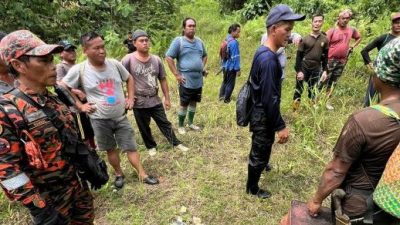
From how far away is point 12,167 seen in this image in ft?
6.15

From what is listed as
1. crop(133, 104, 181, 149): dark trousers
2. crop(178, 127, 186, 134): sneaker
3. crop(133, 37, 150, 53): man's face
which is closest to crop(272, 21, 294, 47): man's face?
crop(133, 37, 150, 53): man's face

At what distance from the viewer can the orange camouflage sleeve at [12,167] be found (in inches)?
72.7

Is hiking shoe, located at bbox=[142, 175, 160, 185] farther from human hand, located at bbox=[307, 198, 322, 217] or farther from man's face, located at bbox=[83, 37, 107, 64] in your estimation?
human hand, located at bbox=[307, 198, 322, 217]

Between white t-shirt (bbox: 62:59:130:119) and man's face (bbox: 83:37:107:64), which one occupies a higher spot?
man's face (bbox: 83:37:107:64)

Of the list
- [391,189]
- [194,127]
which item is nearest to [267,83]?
[391,189]

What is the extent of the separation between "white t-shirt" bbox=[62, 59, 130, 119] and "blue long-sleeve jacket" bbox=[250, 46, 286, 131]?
4.68 feet

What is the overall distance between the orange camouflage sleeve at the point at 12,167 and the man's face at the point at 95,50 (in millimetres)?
1482

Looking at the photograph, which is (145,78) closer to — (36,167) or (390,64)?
(36,167)

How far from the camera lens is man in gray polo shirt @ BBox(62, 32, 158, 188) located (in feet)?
10.8

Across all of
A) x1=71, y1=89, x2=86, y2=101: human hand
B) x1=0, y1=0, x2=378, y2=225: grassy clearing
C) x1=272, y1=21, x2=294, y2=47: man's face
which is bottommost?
x1=0, y1=0, x2=378, y2=225: grassy clearing

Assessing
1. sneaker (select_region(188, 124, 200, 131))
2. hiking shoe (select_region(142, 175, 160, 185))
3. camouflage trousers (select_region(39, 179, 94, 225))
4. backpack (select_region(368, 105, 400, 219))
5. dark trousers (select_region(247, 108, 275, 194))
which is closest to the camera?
backpack (select_region(368, 105, 400, 219))

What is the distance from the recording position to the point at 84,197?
2465mm

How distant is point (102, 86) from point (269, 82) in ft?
5.50

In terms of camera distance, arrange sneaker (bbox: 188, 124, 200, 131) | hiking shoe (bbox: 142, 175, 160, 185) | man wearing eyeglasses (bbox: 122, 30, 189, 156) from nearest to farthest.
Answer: hiking shoe (bbox: 142, 175, 160, 185) → man wearing eyeglasses (bbox: 122, 30, 189, 156) → sneaker (bbox: 188, 124, 200, 131)
